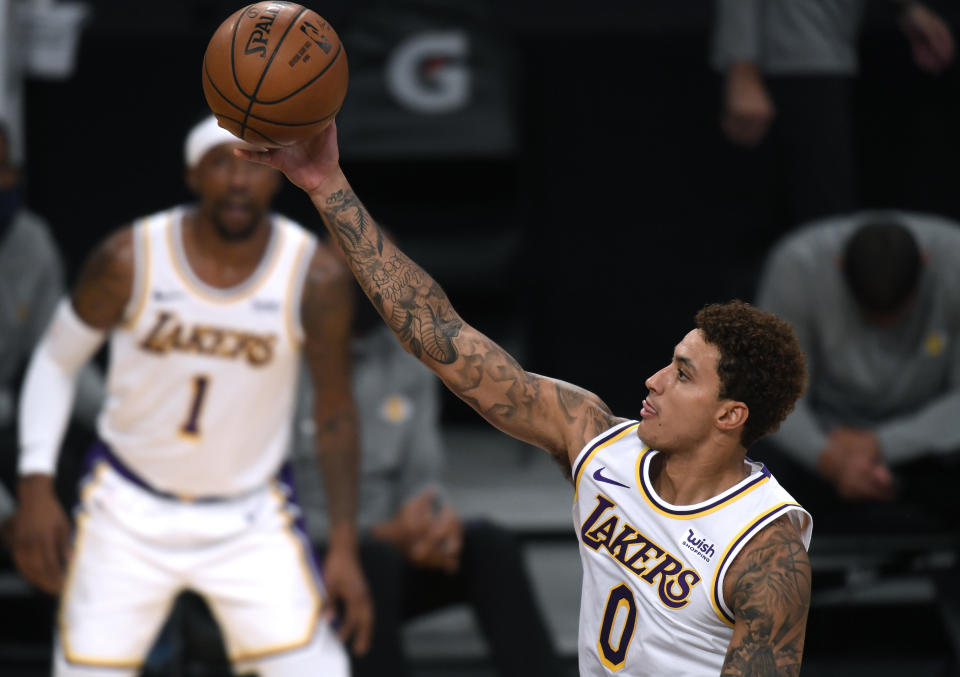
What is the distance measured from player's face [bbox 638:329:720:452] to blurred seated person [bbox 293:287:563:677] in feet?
5.58

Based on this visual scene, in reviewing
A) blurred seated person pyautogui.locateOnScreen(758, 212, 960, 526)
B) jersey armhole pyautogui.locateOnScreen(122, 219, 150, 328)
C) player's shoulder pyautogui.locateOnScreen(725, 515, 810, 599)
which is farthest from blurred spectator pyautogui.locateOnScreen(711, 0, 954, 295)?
player's shoulder pyautogui.locateOnScreen(725, 515, 810, 599)

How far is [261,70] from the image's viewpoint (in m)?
2.83

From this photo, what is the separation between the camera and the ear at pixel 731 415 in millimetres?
2795

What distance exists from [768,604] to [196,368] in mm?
2013

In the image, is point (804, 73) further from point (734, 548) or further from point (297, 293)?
point (734, 548)

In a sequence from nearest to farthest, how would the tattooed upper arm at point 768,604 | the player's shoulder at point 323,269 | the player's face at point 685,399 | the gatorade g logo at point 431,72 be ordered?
the tattooed upper arm at point 768,604 → the player's face at point 685,399 → the player's shoulder at point 323,269 → the gatorade g logo at point 431,72

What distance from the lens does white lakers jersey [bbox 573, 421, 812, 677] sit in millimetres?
2736

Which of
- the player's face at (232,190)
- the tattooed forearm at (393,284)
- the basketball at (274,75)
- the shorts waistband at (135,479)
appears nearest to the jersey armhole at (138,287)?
the player's face at (232,190)

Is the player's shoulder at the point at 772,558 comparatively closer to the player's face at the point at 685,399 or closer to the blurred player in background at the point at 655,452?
the blurred player in background at the point at 655,452

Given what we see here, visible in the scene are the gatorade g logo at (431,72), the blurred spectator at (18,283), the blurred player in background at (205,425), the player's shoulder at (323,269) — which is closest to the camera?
the blurred player in background at (205,425)

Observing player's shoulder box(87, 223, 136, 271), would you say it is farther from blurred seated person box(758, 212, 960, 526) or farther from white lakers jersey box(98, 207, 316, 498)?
blurred seated person box(758, 212, 960, 526)

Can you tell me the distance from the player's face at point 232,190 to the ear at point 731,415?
1.76 metres

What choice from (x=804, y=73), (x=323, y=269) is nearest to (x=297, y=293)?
(x=323, y=269)

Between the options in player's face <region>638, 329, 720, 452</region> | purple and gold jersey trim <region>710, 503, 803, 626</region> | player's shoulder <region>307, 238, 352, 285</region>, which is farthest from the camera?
player's shoulder <region>307, 238, 352, 285</region>
